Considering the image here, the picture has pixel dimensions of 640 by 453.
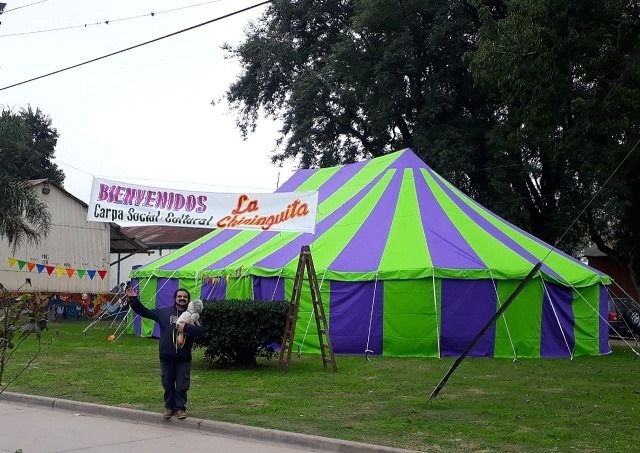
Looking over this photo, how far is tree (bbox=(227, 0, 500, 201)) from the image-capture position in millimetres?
29109

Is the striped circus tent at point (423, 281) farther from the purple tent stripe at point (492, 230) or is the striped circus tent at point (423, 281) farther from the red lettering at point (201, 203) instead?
the red lettering at point (201, 203)

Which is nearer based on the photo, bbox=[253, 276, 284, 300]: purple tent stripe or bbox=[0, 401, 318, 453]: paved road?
bbox=[0, 401, 318, 453]: paved road

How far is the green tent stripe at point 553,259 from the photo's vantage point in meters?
18.5

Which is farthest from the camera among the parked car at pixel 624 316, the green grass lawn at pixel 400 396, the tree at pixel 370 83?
the tree at pixel 370 83

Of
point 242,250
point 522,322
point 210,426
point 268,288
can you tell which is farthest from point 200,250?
point 210,426

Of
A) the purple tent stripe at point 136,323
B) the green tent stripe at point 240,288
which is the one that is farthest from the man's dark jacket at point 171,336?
the purple tent stripe at point 136,323

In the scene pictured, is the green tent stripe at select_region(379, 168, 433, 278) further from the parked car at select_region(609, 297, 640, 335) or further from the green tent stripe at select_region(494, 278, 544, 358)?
the parked car at select_region(609, 297, 640, 335)

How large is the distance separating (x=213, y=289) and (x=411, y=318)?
17.6ft

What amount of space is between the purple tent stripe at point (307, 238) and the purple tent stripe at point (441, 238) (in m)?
1.56

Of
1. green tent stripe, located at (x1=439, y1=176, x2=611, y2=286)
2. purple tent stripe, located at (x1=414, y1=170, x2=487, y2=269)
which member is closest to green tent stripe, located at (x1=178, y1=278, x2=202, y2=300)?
purple tent stripe, located at (x1=414, y1=170, x2=487, y2=269)

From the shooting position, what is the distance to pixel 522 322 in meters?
17.9

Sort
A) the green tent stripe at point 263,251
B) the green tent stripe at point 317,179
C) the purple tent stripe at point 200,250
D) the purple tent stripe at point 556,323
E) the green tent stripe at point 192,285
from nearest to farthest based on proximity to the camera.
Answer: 1. the purple tent stripe at point 556,323
2. the green tent stripe at point 263,251
3. the green tent stripe at point 192,285
4. the purple tent stripe at point 200,250
5. the green tent stripe at point 317,179

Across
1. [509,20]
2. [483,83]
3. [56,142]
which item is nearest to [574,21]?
[509,20]

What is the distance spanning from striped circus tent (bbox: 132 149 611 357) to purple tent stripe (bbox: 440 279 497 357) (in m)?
0.02
